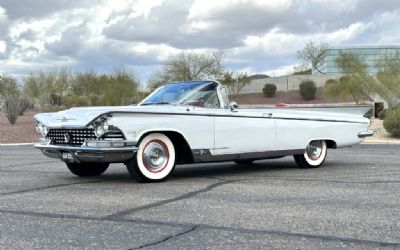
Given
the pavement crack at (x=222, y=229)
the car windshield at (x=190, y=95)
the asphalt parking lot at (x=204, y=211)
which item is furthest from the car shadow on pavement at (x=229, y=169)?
the pavement crack at (x=222, y=229)

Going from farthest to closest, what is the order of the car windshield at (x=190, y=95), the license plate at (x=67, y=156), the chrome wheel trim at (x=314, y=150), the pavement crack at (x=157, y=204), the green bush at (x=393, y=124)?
the green bush at (x=393, y=124)
the chrome wheel trim at (x=314, y=150)
the car windshield at (x=190, y=95)
the license plate at (x=67, y=156)
the pavement crack at (x=157, y=204)

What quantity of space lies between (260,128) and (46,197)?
13.0 ft

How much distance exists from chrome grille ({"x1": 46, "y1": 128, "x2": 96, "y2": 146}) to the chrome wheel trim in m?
4.61

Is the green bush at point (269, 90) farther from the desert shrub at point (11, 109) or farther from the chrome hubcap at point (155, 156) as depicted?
the chrome hubcap at point (155, 156)

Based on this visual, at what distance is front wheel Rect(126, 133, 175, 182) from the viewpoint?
818 cm

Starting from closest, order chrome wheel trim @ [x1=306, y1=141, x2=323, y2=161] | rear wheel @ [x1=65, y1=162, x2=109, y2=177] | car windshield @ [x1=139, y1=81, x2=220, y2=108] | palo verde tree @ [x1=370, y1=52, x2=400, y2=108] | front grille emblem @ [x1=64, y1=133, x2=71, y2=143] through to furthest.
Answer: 1. front grille emblem @ [x1=64, y1=133, x2=71, y2=143]
2. car windshield @ [x1=139, y1=81, x2=220, y2=108]
3. rear wheel @ [x1=65, y1=162, x2=109, y2=177]
4. chrome wheel trim @ [x1=306, y1=141, x2=323, y2=161]
5. palo verde tree @ [x1=370, y1=52, x2=400, y2=108]

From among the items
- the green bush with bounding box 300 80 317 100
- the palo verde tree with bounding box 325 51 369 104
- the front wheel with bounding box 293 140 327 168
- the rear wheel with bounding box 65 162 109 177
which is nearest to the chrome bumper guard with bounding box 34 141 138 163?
the rear wheel with bounding box 65 162 109 177

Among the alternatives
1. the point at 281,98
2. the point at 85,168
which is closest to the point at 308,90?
the point at 281,98

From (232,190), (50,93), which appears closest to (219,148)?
(232,190)

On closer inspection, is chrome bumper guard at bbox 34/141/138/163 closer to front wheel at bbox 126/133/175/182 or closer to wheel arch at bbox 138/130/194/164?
front wheel at bbox 126/133/175/182

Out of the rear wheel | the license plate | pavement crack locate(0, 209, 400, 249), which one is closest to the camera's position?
pavement crack locate(0, 209, 400, 249)

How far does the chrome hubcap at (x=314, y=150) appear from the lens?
10812mm

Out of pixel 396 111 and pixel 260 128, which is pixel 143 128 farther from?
pixel 396 111

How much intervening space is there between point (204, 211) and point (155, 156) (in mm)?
2359
